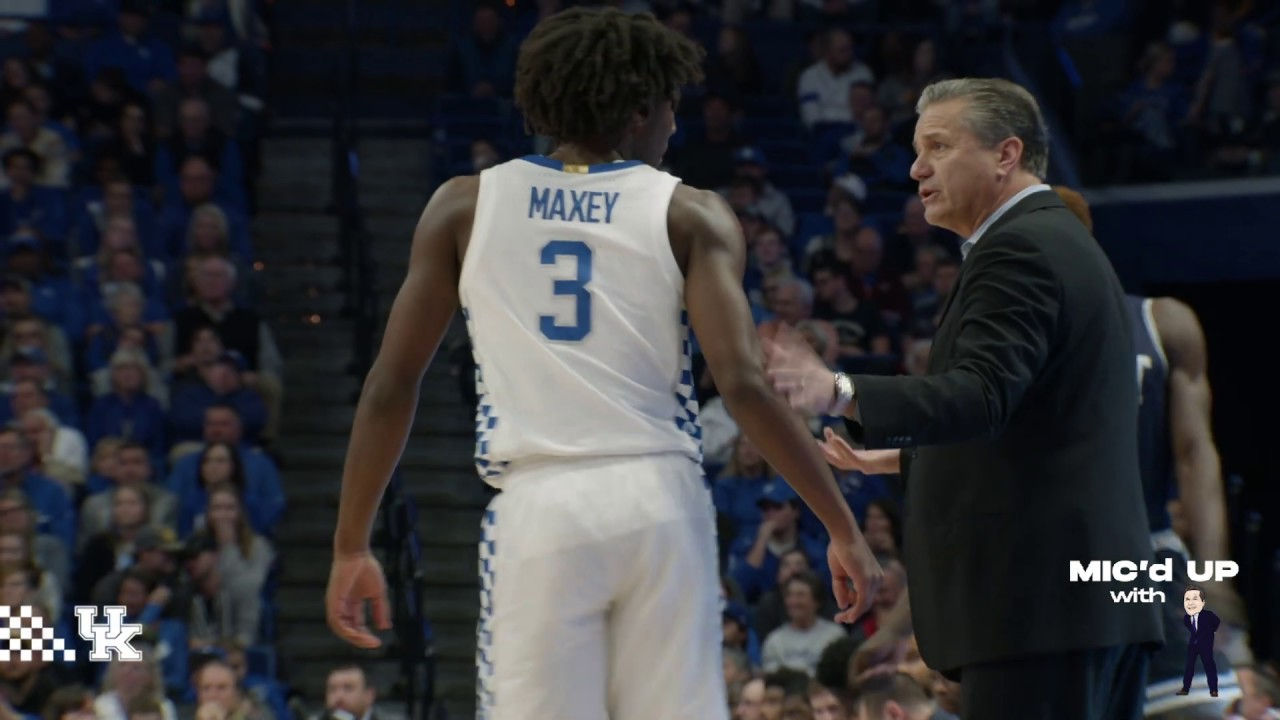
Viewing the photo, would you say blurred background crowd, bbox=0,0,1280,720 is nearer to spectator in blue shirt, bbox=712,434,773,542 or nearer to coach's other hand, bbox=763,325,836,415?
spectator in blue shirt, bbox=712,434,773,542

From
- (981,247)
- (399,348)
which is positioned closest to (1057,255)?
(981,247)

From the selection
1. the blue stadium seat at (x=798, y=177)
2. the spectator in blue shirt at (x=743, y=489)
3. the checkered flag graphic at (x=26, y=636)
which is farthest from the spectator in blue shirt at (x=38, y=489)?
the blue stadium seat at (x=798, y=177)

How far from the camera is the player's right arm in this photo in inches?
143

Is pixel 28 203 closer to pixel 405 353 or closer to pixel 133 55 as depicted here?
pixel 133 55

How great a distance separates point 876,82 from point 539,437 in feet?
34.6

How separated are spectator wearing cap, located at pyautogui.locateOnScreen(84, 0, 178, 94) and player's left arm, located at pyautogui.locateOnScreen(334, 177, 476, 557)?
9472 millimetres

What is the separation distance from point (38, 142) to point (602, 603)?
30.9 feet

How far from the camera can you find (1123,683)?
3732 mm

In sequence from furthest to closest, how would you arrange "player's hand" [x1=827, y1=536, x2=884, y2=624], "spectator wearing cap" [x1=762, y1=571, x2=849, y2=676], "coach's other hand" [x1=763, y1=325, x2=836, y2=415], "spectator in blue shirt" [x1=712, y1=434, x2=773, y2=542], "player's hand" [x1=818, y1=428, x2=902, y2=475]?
"spectator in blue shirt" [x1=712, y1=434, x2=773, y2=542], "spectator wearing cap" [x1=762, y1=571, x2=849, y2=676], "player's hand" [x1=818, y1=428, x2=902, y2=475], "player's hand" [x1=827, y1=536, x2=884, y2=624], "coach's other hand" [x1=763, y1=325, x2=836, y2=415]

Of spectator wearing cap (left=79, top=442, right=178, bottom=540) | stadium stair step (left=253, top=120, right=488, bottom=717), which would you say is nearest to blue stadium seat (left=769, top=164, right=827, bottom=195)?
stadium stair step (left=253, top=120, right=488, bottom=717)

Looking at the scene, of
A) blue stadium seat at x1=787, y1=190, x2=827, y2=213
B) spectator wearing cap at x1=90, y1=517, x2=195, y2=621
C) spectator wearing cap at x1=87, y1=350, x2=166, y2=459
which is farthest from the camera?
blue stadium seat at x1=787, y1=190, x2=827, y2=213

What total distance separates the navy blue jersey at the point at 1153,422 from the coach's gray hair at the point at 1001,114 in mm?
838

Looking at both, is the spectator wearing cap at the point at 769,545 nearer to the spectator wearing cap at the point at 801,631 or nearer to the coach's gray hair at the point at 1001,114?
the spectator wearing cap at the point at 801,631

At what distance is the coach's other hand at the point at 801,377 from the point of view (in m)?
3.43
